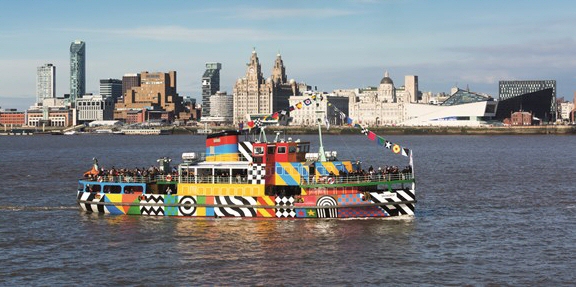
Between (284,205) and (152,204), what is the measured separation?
6.54 metres

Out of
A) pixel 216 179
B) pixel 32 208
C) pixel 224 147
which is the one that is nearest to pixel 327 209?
pixel 216 179

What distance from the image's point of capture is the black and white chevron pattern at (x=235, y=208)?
3959 centimetres

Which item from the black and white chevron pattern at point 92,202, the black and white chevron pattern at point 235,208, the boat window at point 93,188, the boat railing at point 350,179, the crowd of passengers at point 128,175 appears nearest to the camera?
the boat railing at point 350,179

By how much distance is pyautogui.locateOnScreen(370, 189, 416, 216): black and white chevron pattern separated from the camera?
38.8 metres

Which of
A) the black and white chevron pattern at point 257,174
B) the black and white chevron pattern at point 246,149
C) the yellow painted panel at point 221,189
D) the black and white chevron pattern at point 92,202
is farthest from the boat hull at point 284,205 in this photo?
the black and white chevron pattern at point 246,149

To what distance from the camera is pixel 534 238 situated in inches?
1426

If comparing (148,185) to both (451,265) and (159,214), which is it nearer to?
(159,214)

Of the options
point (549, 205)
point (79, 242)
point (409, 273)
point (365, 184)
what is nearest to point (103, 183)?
point (79, 242)

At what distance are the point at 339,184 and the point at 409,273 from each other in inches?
376

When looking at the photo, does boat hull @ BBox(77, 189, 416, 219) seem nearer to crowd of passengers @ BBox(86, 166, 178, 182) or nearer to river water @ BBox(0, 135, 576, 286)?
river water @ BBox(0, 135, 576, 286)

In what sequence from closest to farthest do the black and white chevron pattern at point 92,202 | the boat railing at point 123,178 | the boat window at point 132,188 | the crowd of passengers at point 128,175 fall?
the boat railing at point 123,178, the crowd of passengers at point 128,175, the boat window at point 132,188, the black and white chevron pattern at point 92,202

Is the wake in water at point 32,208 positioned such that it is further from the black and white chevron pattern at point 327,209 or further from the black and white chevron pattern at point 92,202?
the black and white chevron pattern at point 327,209

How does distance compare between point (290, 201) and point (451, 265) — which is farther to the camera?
point (290, 201)

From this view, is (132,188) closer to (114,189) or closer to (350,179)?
(114,189)
